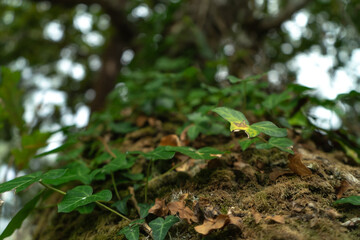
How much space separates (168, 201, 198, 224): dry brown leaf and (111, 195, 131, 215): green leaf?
0.24 meters

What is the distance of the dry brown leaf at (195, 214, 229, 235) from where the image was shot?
819 mm

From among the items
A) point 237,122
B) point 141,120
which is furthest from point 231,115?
point 141,120

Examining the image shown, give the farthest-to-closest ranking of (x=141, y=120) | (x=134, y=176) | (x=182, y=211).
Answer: (x=141, y=120) < (x=134, y=176) < (x=182, y=211)

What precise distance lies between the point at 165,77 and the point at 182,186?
1.07 meters

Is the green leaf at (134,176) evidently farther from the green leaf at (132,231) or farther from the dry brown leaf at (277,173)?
the dry brown leaf at (277,173)

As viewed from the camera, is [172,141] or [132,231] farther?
[172,141]

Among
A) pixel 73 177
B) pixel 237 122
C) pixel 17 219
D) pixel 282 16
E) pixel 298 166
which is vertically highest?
pixel 282 16

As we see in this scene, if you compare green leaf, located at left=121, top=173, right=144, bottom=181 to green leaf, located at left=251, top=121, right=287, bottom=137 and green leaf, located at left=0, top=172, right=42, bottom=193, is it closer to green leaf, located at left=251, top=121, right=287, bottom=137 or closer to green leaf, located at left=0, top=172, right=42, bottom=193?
green leaf, located at left=0, top=172, right=42, bottom=193

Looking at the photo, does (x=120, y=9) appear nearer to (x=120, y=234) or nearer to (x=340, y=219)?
(x=120, y=234)

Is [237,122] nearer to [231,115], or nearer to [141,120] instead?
[231,115]

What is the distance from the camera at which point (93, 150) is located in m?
1.74

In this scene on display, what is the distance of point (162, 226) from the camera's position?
89cm

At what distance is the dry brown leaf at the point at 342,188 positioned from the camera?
958 mm

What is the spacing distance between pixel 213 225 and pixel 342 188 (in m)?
0.59
